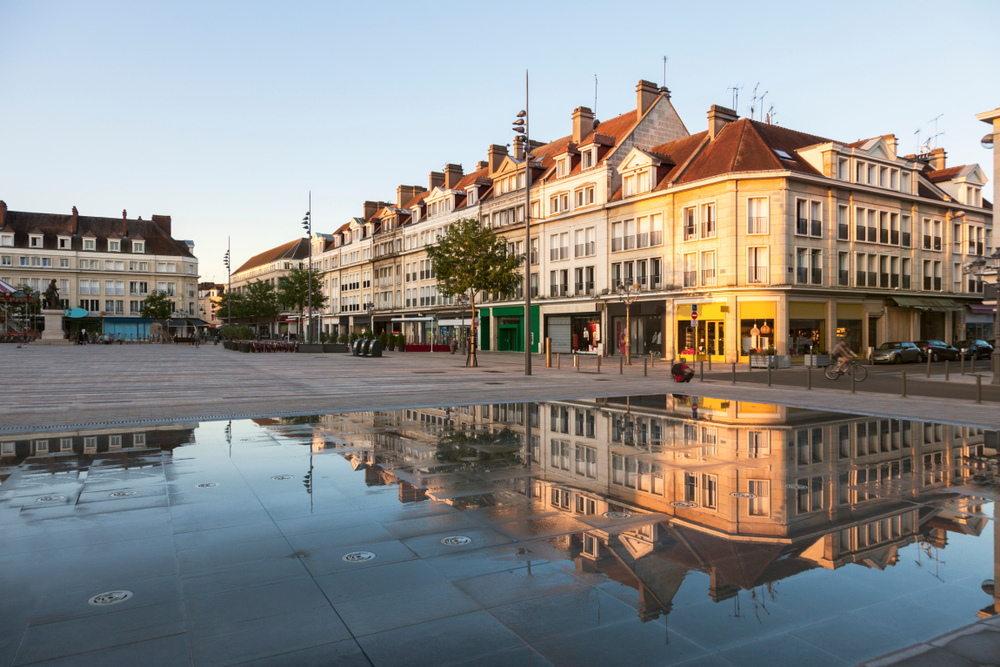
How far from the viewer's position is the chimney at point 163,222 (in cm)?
10132

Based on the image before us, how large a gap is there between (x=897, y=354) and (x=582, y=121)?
27846 mm

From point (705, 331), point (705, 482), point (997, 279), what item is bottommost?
point (705, 482)

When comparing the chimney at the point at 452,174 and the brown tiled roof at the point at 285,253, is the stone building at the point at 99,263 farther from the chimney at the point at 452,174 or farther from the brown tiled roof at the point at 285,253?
the chimney at the point at 452,174

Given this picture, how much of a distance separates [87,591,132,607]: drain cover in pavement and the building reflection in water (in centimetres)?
276

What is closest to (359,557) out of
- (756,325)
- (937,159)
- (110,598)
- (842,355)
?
(110,598)

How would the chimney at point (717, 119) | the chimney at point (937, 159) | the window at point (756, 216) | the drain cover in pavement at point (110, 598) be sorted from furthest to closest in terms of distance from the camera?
the chimney at point (937, 159) → the chimney at point (717, 119) → the window at point (756, 216) → the drain cover in pavement at point (110, 598)

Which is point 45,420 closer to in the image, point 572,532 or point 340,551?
point 340,551

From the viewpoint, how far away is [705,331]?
39281mm

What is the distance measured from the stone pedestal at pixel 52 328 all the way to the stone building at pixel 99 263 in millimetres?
27977

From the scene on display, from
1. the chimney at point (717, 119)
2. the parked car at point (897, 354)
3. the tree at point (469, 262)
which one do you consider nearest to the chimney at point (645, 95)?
the chimney at point (717, 119)

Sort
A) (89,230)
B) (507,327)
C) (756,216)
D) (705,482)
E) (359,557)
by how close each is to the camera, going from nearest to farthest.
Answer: (359,557), (705,482), (756,216), (507,327), (89,230)

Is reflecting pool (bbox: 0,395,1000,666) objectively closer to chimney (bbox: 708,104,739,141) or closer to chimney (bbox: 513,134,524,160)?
chimney (bbox: 708,104,739,141)

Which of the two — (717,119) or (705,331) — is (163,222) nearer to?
(717,119)

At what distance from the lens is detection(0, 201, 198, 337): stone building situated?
89875mm
